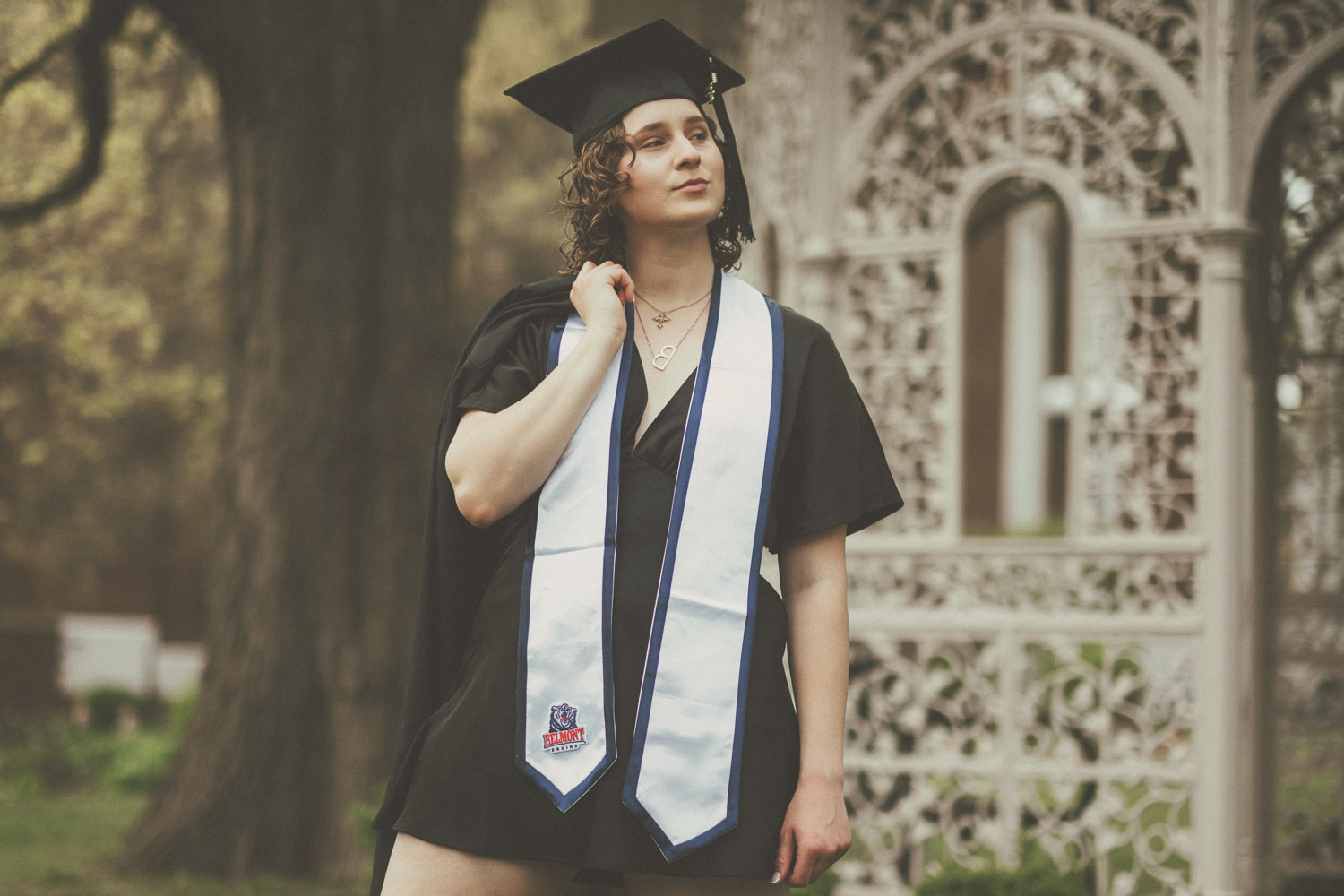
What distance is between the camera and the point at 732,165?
243cm

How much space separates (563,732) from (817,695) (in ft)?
1.33

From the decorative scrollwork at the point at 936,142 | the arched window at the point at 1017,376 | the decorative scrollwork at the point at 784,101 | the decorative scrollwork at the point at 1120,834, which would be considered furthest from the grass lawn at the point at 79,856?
the arched window at the point at 1017,376

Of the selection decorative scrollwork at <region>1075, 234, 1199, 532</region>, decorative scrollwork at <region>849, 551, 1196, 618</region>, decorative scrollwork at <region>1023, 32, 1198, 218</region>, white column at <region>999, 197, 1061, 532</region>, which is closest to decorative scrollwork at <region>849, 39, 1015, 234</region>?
decorative scrollwork at <region>1023, 32, 1198, 218</region>

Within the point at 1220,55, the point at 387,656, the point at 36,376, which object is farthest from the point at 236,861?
the point at 36,376

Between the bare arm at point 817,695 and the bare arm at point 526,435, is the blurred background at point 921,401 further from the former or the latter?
the bare arm at point 817,695

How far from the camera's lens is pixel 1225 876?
17.2 feet

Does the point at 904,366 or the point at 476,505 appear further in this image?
the point at 904,366

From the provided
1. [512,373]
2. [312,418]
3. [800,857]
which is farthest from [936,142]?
[800,857]

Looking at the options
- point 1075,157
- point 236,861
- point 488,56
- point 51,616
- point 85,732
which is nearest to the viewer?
point 1075,157

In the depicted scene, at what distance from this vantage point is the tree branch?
305 inches

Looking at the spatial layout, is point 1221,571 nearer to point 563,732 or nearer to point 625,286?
point 625,286

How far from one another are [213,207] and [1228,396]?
13889 mm

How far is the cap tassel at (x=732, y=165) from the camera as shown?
7.82 ft

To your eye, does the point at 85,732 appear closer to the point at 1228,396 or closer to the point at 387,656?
the point at 387,656
